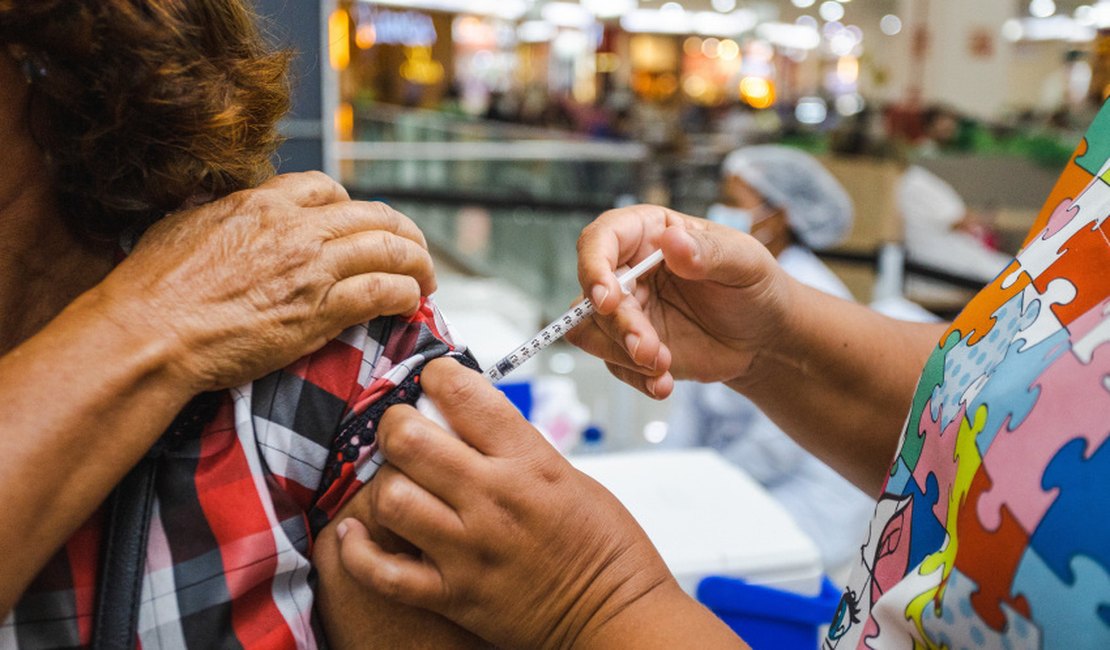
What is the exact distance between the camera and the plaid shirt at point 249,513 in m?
0.85

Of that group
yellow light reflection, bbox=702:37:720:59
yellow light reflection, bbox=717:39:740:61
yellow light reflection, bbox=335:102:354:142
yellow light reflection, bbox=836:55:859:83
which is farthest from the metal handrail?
yellow light reflection, bbox=836:55:859:83

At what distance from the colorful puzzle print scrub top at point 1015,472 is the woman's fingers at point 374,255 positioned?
1.76ft

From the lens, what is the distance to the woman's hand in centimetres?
84

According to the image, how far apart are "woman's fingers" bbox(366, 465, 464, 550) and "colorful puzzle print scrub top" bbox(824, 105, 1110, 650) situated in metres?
0.39

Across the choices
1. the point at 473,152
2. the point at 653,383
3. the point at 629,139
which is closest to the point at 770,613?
the point at 653,383

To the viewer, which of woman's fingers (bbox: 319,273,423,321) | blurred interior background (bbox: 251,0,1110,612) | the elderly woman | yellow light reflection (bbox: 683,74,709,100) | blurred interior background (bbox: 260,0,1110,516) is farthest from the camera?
yellow light reflection (bbox: 683,74,709,100)

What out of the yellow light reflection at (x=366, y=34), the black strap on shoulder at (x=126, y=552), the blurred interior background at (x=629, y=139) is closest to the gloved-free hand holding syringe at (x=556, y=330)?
the black strap on shoulder at (x=126, y=552)

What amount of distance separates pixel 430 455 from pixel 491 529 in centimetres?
9

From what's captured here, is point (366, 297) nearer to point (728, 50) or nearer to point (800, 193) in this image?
point (800, 193)

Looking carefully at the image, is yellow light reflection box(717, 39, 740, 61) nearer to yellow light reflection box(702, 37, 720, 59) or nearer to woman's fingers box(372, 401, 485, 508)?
yellow light reflection box(702, 37, 720, 59)

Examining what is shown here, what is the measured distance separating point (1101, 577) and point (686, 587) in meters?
0.98

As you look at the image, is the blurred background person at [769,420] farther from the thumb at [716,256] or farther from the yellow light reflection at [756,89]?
the yellow light reflection at [756,89]

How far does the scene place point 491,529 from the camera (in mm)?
848

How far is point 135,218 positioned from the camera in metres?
0.99
